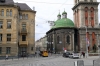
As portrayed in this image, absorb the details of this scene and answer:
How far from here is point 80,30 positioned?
82938 mm

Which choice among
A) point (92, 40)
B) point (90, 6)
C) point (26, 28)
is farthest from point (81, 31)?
point (26, 28)

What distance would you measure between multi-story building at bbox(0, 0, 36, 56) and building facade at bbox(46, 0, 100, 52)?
3094cm

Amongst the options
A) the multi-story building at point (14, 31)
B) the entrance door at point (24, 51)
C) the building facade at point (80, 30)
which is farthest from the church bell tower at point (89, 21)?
the entrance door at point (24, 51)

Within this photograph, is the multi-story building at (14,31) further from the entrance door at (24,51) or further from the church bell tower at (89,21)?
the church bell tower at (89,21)

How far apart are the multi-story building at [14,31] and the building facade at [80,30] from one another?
30942mm

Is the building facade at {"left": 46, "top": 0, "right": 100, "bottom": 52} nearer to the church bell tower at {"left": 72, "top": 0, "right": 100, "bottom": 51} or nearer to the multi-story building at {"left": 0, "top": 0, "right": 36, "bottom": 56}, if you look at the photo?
the church bell tower at {"left": 72, "top": 0, "right": 100, "bottom": 51}

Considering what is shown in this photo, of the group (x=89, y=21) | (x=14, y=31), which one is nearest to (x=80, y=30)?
(x=89, y=21)

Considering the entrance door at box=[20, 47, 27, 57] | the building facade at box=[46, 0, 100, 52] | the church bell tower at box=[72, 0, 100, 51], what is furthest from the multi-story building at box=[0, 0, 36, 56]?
the church bell tower at box=[72, 0, 100, 51]

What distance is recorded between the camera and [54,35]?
9325 centimetres

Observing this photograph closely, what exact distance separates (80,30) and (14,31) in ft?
126

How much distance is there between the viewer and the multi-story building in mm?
51062

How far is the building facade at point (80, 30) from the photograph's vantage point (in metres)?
83.2

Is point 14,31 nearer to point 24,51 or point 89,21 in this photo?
point 24,51

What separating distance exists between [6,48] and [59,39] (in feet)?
136
